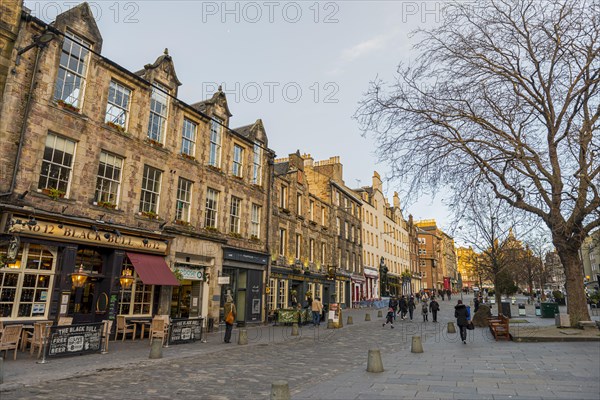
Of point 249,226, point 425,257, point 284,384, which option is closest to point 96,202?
point 249,226

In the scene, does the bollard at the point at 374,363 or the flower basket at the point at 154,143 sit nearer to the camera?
→ the bollard at the point at 374,363

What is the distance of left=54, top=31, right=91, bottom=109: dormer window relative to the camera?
46.8 ft

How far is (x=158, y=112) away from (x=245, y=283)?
10431 millimetres

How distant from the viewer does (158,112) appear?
18094 mm

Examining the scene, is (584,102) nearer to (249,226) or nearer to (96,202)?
(249,226)

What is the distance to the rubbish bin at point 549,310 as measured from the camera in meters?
24.7

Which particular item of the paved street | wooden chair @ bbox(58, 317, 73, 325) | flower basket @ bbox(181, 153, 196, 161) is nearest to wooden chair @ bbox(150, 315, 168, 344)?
the paved street

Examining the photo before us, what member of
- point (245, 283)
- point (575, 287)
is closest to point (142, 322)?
point (245, 283)

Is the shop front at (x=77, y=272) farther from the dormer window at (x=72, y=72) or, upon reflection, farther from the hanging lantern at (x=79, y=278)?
the dormer window at (x=72, y=72)

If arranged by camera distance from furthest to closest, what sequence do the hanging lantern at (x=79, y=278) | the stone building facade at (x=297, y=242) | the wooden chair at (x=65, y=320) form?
the stone building facade at (x=297, y=242) < the hanging lantern at (x=79, y=278) < the wooden chair at (x=65, y=320)

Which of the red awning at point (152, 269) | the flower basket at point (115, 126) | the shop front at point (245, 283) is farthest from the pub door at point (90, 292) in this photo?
the shop front at point (245, 283)

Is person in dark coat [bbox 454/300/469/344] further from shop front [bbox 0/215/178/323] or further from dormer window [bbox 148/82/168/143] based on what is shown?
dormer window [bbox 148/82/168/143]

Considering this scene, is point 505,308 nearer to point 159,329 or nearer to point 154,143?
point 159,329

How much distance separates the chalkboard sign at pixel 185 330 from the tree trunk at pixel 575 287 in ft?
48.3
